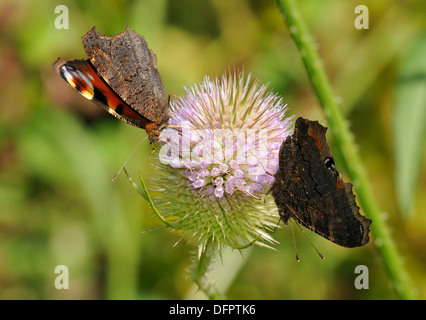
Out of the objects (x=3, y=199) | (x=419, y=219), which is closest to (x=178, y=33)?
(x=3, y=199)

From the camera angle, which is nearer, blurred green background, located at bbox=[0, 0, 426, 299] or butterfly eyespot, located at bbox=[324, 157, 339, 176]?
butterfly eyespot, located at bbox=[324, 157, 339, 176]

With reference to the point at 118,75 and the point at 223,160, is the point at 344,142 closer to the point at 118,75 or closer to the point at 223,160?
the point at 223,160

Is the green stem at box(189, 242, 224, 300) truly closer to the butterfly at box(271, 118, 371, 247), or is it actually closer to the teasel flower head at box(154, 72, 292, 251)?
the teasel flower head at box(154, 72, 292, 251)

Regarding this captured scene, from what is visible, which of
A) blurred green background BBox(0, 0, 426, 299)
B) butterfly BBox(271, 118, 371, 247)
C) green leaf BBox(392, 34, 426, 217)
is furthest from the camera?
blurred green background BBox(0, 0, 426, 299)

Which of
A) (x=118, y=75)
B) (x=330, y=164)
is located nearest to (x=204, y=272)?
(x=330, y=164)

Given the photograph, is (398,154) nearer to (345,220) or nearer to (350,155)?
(350,155)

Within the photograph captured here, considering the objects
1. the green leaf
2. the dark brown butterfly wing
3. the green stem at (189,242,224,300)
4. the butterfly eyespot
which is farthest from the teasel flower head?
the green leaf

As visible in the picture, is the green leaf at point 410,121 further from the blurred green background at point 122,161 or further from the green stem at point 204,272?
the blurred green background at point 122,161

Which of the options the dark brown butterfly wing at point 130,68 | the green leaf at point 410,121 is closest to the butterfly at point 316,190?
the green leaf at point 410,121
